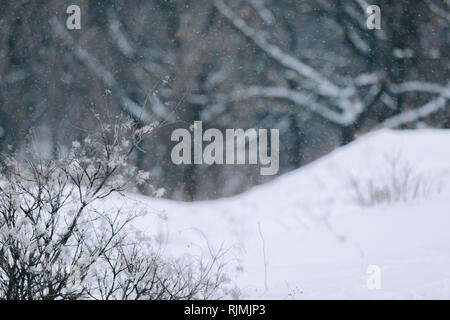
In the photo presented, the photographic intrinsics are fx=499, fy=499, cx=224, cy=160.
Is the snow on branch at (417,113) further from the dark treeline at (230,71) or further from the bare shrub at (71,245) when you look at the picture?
the bare shrub at (71,245)

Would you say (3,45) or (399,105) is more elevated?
(3,45)

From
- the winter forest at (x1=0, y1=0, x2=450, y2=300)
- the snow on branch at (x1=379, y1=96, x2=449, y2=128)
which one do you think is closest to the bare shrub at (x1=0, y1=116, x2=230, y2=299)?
the winter forest at (x1=0, y1=0, x2=450, y2=300)

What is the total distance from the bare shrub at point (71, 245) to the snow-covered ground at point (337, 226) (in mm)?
235

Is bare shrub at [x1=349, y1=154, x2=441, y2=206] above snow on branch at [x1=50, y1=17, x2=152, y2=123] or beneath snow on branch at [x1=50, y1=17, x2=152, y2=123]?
beneath

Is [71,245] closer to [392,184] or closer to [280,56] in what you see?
[392,184]

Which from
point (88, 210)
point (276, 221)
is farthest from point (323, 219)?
point (88, 210)

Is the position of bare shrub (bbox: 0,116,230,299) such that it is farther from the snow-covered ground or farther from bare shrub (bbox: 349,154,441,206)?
bare shrub (bbox: 349,154,441,206)

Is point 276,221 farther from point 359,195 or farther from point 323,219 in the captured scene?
point 359,195

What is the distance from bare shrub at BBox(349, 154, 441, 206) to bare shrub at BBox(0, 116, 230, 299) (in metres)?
2.30

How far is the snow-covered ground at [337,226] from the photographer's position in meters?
3.15

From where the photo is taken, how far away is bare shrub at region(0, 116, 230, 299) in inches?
96.3
